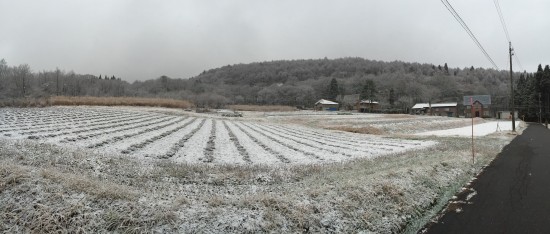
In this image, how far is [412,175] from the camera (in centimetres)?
1123

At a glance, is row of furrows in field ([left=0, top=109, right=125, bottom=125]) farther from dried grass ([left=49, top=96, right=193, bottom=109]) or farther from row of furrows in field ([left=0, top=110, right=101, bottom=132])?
dried grass ([left=49, top=96, right=193, bottom=109])

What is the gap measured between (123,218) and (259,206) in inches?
103

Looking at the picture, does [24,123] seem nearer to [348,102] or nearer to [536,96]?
[536,96]

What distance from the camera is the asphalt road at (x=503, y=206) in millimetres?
7207

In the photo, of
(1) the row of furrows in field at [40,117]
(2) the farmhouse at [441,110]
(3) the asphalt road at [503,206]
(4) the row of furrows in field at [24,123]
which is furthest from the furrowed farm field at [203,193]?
(2) the farmhouse at [441,110]

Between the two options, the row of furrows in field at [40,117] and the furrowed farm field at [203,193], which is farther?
the row of furrows in field at [40,117]

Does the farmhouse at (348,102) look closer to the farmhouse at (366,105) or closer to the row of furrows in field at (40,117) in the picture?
the farmhouse at (366,105)

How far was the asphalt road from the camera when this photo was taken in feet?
23.6

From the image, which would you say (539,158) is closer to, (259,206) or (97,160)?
(259,206)

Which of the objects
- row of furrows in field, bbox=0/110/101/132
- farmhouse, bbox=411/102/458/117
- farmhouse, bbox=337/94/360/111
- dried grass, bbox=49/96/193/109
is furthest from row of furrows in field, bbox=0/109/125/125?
farmhouse, bbox=411/102/458/117

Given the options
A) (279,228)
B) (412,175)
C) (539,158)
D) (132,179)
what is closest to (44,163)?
(132,179)

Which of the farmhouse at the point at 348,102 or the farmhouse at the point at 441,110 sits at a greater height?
the farmhouse at the point at 348,102

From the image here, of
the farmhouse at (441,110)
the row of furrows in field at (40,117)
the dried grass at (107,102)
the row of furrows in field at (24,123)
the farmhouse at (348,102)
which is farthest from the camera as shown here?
the farmhouse at (348,102)

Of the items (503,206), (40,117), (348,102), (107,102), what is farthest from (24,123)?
(348,102)
